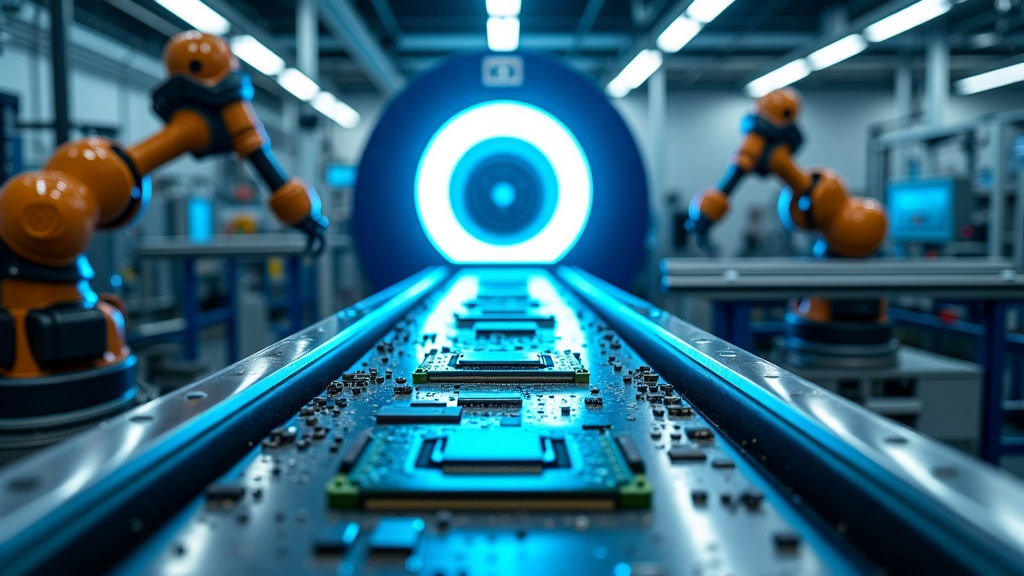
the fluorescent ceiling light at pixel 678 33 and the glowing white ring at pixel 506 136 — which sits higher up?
the fluorescent ceiling light at pixel 678 33

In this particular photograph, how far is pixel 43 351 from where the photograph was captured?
1895 mm

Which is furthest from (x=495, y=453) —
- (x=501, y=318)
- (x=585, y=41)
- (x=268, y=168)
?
(x=585, y=41)

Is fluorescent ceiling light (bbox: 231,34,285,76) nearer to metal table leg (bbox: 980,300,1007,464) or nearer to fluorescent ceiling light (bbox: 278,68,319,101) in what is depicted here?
fluorescent ceiling light (bbox: 278,68,319,101)

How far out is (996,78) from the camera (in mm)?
8992

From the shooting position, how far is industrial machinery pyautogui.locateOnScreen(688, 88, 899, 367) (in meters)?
2.87

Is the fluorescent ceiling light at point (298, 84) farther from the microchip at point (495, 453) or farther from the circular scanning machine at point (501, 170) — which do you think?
the microchip at point (495, 453)

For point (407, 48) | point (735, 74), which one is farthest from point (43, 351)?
point (735, 74)

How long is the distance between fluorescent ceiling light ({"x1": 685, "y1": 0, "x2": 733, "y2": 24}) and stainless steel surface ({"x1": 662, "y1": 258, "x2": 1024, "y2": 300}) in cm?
309

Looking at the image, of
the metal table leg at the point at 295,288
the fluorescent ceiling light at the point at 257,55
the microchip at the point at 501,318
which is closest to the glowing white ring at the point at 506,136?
the microchip at the point at 501,318

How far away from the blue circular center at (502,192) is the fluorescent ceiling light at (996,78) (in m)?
8.26

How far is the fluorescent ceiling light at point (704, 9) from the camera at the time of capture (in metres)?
5.14

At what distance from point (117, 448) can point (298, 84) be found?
5.92 meters

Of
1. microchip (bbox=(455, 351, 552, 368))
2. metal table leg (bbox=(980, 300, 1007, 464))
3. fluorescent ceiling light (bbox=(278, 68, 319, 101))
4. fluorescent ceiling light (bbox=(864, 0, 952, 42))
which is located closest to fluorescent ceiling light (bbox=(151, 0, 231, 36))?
fluorescent ceiling light (bbox=(278, 68, 319, 101))

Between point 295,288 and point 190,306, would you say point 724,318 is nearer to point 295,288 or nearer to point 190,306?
point 295,288
